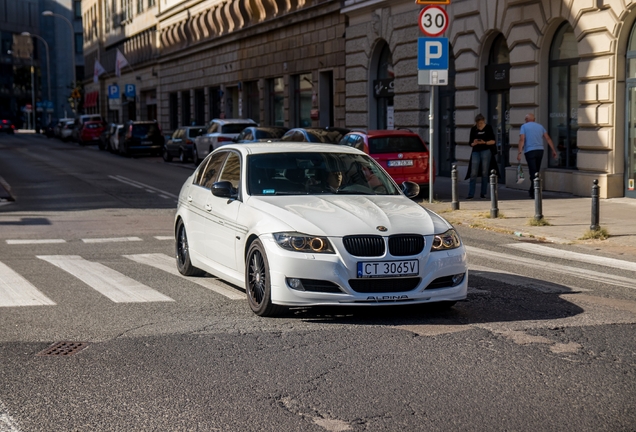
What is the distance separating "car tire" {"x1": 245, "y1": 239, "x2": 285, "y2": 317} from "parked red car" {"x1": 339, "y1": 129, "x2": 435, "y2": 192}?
13.1 metres

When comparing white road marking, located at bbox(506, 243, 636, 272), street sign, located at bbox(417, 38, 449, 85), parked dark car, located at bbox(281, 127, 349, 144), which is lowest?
white road marking, located at bbox(506, 243, 636, 272)

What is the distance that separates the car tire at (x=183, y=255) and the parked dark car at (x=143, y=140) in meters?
38.9

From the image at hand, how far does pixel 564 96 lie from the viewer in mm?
22906

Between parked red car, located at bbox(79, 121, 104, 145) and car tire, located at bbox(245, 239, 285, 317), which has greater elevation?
parked red car, located at bbox(79, 121, 104, 145)

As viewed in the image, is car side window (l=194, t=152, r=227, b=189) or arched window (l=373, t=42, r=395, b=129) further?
arched window (l=373, t=42, r=395, b=129)

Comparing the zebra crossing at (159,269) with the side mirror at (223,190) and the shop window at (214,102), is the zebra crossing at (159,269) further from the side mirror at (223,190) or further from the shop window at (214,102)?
the shop window at (214,102)

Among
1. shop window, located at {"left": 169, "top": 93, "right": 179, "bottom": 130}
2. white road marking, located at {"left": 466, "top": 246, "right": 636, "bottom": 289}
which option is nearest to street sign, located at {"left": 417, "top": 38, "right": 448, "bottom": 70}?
white road marking, located at {"left": 466, "top": 246, "right": 636, "bottom": 289}

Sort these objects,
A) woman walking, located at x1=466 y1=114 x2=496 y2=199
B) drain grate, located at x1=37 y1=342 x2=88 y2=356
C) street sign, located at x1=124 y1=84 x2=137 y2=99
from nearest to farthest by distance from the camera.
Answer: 1. drain grate, located at x1=37 y1=342 x2=88 y2=356
2. woman walking, located at x1=466 y1=114 x2=496 y2=199
3. street sign, located at x1=124 y1=84 x2=137 y2=99

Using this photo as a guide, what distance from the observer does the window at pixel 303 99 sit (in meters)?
40.0

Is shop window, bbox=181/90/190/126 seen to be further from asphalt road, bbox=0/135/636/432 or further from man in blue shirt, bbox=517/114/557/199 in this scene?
asphalt road, bbox=0/135/636/432

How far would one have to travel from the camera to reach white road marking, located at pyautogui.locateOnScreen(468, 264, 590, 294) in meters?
9.73

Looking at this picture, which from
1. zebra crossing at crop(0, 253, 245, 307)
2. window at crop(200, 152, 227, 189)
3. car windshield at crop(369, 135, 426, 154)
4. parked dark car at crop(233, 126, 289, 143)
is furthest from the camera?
parked dark car at crop(233, 126, 289, 143)

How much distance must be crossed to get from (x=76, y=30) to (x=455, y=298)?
133 m

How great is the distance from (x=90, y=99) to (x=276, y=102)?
61.6 metres
